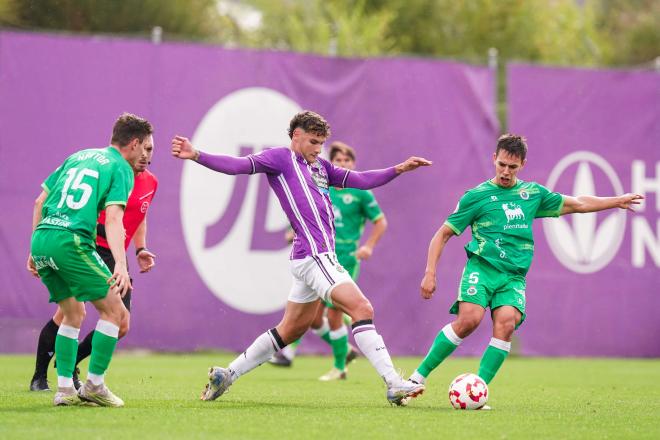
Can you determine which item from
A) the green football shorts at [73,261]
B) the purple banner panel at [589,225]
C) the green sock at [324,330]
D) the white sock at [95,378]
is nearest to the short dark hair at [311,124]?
the green football shorts at [73,261]

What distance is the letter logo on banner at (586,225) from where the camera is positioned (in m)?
15.5

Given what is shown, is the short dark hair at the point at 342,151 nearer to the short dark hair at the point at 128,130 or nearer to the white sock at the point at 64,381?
the short dark hair at the point at 128,130

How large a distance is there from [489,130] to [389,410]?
8289 mm

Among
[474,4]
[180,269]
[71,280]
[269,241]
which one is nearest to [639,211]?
[269,241]

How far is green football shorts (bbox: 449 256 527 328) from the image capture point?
8430mm

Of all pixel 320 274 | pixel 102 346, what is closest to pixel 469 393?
pixel 320 274

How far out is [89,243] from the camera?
→ 296 inches

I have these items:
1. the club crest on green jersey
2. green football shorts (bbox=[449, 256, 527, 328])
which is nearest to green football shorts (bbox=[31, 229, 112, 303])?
green football shorts (bbox=[449, 256, 527, 328])

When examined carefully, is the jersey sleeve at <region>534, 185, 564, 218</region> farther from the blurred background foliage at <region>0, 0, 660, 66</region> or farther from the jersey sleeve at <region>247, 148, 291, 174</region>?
the blurred background foliage at <region>0, 0, 660, 66</region>

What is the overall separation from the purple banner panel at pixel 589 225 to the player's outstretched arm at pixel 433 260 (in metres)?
6.93

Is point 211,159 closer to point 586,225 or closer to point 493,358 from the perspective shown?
point 493,358

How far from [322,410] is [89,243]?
201 cm

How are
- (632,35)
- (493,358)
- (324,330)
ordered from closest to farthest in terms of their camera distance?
(493,358)
(324,330)
(632,35)

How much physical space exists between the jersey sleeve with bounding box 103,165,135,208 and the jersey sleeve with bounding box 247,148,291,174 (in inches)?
40.3
